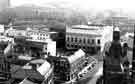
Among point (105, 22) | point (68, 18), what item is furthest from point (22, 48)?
point (68, 18)

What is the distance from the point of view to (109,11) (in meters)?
40.1

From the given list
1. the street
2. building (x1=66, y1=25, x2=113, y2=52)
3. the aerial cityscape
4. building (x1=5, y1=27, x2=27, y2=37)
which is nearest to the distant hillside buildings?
the aerial cityscape

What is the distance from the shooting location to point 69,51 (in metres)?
30.0

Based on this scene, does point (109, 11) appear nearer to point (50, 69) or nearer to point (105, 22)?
point (105, 22)

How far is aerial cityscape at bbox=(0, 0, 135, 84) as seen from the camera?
8.35m

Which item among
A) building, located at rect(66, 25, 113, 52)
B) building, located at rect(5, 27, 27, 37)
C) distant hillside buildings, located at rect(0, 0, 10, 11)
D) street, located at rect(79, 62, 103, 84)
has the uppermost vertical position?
distant hillside buildings, located at rect(0, 0, 10, 11)

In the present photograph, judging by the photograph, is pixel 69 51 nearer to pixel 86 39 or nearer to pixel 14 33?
pixel 86 39

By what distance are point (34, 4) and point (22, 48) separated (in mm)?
28593

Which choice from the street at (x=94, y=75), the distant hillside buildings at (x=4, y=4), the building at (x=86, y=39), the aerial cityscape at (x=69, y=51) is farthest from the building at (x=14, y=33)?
the distant hillside buildings at (x=4, y=4)

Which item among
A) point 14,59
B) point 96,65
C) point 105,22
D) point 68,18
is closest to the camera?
point 14,59

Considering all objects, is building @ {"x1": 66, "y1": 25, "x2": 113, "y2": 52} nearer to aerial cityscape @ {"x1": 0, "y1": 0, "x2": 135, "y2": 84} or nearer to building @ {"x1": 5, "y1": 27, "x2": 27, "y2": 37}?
aerial cityscape @ {"x1": 0, "y1": 0, "x2": 135, "y2": 84}

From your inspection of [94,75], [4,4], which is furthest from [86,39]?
[4,4]

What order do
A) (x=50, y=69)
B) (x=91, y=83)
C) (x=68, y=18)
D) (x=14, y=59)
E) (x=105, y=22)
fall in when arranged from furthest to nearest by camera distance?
(x=68, y=18)
(x=105, y=22)
(x=14, y=59)
(x=50, y=69)
(x=91, y=83)

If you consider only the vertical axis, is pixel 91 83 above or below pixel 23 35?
below
